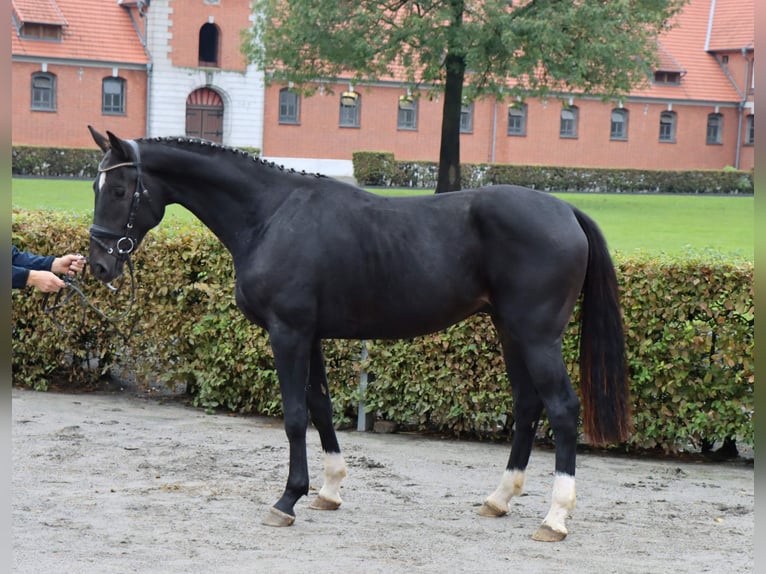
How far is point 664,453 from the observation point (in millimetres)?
7457

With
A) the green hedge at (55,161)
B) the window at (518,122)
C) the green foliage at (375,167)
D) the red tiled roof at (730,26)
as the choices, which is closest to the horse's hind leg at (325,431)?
the green hedge at (55,161)

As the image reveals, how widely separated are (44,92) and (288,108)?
11016mm

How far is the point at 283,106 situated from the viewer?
46.4 m

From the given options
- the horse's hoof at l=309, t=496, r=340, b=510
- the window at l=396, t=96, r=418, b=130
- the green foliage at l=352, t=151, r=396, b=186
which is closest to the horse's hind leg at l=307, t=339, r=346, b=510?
the horse's hoof at l=309, t=496, r=340, b=510

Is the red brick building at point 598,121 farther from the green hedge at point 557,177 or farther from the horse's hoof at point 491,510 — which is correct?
the horse's hoof at point 491,510

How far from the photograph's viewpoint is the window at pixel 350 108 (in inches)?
1858


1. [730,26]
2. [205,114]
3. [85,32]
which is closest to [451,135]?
[205,114]

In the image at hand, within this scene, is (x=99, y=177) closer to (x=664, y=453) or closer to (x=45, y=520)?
(x=45, y=520)

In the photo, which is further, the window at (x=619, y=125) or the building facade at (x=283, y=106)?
the window at (x=619, y=125)

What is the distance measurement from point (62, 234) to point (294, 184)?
3976mm

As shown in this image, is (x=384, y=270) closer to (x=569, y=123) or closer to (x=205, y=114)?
(x=205, y=114)

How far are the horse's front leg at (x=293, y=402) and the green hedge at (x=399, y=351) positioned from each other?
222cm

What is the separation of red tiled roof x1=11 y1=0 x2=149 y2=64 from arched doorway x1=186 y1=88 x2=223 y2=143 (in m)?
2.89

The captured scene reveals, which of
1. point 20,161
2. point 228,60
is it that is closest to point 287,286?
point 20,161
